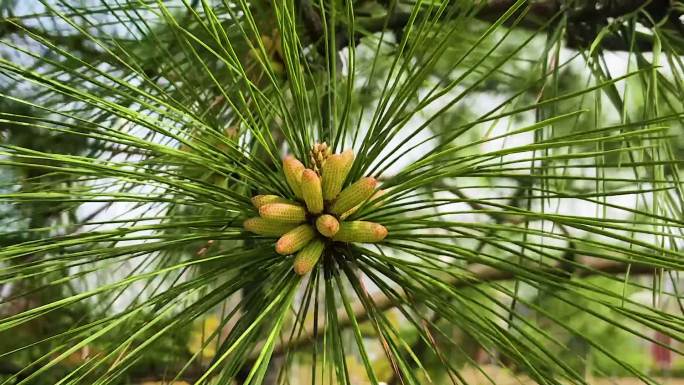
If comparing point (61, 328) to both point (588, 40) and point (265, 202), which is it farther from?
point (588, 40)

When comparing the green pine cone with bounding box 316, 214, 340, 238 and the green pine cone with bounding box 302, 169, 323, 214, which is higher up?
the green pine cone with bounding box 302, 169, 323, 214

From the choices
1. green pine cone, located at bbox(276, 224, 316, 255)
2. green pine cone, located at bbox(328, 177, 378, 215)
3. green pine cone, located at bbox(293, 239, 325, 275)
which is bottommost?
green pine cone, located at bbox(293, 239, 325, 275)

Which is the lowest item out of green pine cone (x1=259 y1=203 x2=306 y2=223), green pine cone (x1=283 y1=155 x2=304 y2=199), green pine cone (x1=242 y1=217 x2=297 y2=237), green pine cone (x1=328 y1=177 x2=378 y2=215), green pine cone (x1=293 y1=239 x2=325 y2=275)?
green pine cone (x1=293 y1=239 x2=325 y2=275)

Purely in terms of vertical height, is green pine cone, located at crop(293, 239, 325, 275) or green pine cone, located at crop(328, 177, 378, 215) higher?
green pine cone, located at crop(328, 177, 378, 215)

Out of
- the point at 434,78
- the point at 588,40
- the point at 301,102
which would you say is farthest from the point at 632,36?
the point at 434,78

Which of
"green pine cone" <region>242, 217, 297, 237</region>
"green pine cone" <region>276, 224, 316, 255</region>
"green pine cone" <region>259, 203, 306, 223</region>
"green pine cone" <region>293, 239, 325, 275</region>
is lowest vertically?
"green pine cone" <region>293, 239, 325, 275</region>
